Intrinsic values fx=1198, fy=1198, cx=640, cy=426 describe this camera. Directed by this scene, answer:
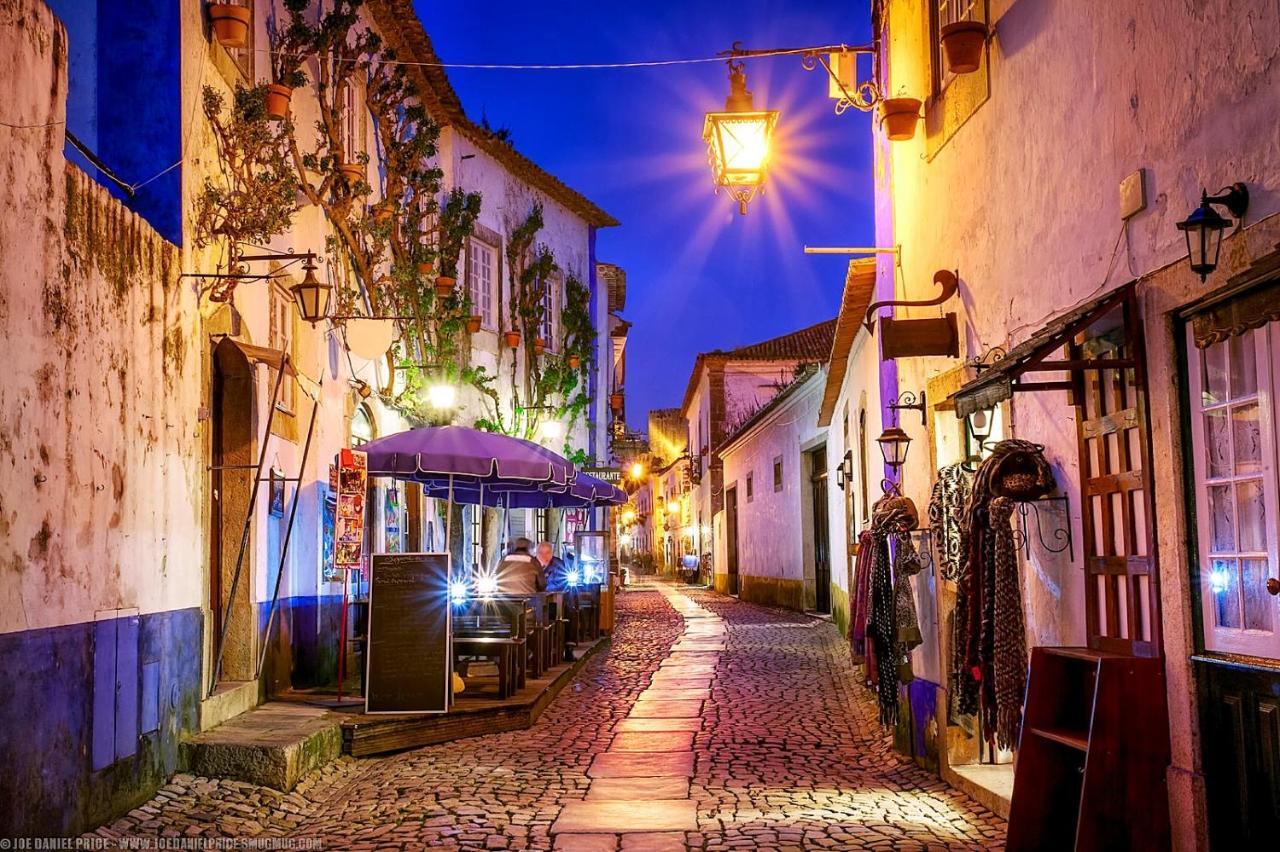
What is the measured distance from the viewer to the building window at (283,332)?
10.6m

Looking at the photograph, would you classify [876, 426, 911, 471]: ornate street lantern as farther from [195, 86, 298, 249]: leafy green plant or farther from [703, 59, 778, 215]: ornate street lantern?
[195, 86, 298, 249]: leafy green plant

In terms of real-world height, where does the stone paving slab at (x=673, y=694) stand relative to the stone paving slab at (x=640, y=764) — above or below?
above

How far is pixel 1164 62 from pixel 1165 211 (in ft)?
2.13

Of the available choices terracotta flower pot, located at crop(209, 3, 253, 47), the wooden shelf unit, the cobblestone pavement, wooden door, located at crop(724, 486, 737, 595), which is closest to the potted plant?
terracotta flower pot, located at crop(209, 3, 253, 47)

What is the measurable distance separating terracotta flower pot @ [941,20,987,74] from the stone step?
6116 mm

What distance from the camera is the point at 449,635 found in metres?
9.58

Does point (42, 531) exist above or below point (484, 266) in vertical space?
below

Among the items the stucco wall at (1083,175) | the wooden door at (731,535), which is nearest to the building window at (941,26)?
the stucco wall at (1083,175)

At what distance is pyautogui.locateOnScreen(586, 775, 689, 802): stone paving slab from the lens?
761cm

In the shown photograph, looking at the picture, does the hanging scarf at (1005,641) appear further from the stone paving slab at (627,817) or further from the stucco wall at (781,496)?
the stucco wall at (781,496)

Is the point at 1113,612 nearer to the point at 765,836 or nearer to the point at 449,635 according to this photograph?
the point at 765,836

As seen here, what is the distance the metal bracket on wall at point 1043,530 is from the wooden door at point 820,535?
16286mm

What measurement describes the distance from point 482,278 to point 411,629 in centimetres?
1378

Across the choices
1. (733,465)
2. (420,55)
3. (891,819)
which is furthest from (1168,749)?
(733,465)
